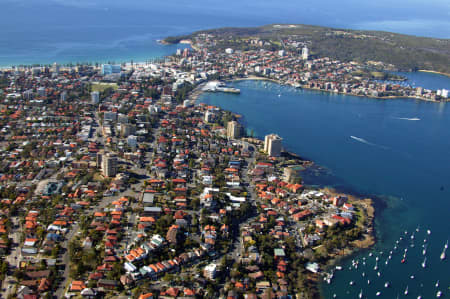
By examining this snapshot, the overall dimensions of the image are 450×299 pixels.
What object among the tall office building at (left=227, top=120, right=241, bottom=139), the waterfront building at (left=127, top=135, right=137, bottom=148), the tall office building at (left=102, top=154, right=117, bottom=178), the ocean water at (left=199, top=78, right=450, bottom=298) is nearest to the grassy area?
the ocean water at (left=199, top=78, right=450, bottom=298)

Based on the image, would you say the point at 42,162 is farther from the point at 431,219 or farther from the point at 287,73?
the point at 287,73

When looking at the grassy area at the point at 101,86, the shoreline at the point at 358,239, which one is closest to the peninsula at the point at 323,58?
the grassy area at the point at 101,86

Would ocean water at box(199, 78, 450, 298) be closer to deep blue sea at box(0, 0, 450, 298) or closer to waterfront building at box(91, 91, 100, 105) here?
deep blue sea at box(0, 0, 450, 298)

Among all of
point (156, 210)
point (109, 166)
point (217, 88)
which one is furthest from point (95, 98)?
point (156, 210)

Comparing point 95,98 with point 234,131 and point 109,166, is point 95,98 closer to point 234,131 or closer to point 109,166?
point 234,131

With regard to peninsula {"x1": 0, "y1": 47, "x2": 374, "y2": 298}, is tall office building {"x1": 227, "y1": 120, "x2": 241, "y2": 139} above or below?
above

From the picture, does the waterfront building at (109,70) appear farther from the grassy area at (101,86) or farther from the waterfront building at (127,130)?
the waterfront building at (127,130)

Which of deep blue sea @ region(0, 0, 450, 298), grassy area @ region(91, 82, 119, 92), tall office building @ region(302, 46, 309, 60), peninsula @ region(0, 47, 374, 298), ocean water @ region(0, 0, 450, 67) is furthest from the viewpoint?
tall office building @ region(302, 46, 309, 60)
